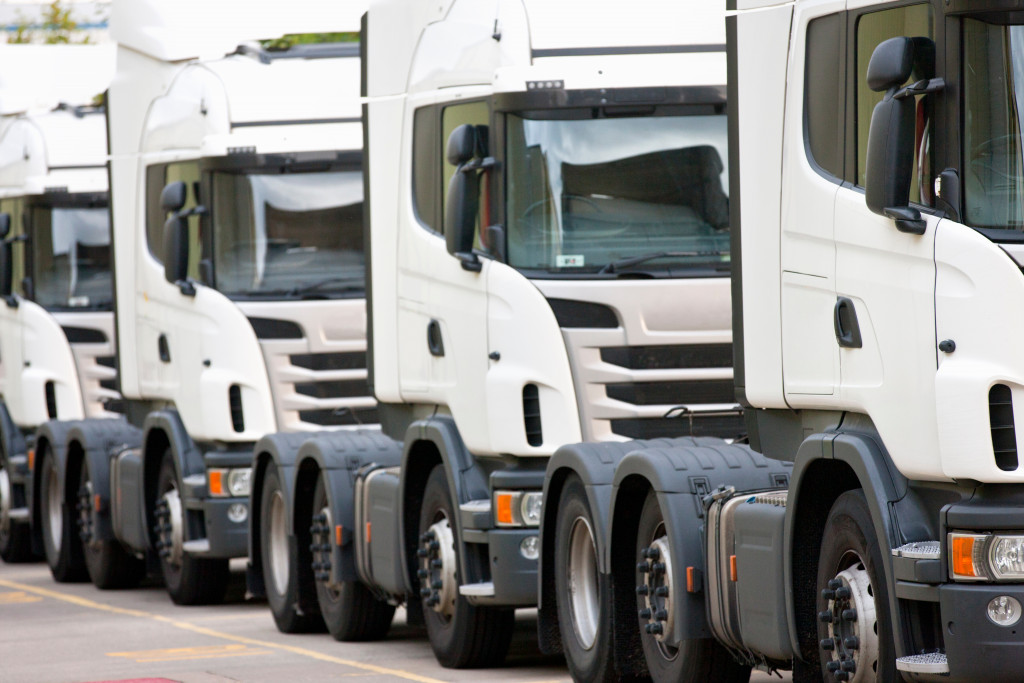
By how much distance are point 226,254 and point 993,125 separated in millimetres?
7885

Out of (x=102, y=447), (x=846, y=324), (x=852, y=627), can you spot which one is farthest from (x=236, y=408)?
(x=852, y=627)

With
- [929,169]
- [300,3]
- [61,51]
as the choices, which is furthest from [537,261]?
[61,51]

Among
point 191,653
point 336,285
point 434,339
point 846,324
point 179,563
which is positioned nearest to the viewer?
point 846,324

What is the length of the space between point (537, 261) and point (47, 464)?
28.6 ft

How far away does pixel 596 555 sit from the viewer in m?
8.77

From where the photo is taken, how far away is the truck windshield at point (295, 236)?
42.8 ft

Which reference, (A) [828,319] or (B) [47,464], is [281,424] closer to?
(B) [47,464]

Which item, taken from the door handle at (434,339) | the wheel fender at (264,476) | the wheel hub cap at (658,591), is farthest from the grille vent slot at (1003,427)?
the wheel fender at (264,476)

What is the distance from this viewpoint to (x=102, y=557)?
51.8 ft

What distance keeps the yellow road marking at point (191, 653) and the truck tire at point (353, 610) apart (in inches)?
21.2

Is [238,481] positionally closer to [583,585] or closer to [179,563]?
[179,563]

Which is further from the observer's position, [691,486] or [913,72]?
[691,486]

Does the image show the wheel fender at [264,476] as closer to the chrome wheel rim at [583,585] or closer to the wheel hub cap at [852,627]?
the chrome wheel rim at [583,585]

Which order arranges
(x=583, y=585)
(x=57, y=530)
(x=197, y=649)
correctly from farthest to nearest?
(x=57, y=530) < (x=197, y=649) < (x=583, y=585)
